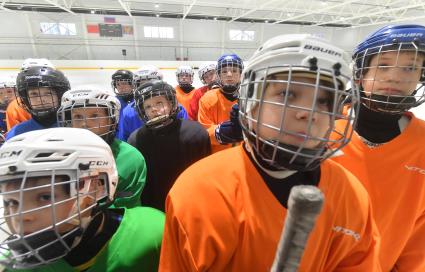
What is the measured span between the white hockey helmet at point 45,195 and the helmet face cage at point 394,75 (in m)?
1.15

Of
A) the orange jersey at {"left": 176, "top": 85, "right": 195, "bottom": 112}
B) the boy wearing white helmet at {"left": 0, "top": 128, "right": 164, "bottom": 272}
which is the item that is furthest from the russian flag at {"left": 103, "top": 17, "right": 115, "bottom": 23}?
the boy wearing white helmet at {"left": 0, "top": 128, "right": 164, "bottom": 272}

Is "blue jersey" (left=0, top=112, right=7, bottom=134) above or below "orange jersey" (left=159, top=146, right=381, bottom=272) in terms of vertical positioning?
below

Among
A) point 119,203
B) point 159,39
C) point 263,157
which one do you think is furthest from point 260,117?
point 159,39

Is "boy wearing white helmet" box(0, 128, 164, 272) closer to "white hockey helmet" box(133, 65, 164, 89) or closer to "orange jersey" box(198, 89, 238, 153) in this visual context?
"orange jersey" box(198, 89, 238, 153)

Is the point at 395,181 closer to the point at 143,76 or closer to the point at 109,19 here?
the point at 143,76

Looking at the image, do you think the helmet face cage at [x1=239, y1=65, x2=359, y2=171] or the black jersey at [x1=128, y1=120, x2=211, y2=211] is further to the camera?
the black jersey at [x1=128, y1=120, x2=211, y2=211]

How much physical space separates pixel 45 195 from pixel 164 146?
3.29 feet

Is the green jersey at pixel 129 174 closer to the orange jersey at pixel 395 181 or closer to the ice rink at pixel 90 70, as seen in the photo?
the orange jersey at pixel 395 181

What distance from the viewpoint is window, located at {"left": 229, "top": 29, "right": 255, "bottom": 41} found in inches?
632

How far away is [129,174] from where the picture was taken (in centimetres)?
142

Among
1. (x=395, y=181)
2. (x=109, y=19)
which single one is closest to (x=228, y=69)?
(x=395, y=181)

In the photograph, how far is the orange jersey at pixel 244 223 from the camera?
68 cm

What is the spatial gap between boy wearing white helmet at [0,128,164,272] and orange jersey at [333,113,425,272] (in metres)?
0.93

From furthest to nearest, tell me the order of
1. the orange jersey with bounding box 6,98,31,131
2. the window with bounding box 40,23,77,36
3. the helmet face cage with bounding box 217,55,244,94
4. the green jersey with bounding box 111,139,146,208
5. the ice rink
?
the window with bounding box 40,23,77,36 < the ice rink < the orange jersey with bounding box 6,98,31,131 < the helmet face cage with bounding box 217,55,244,94 < the green jersey with bounding box 111,139,146,208
